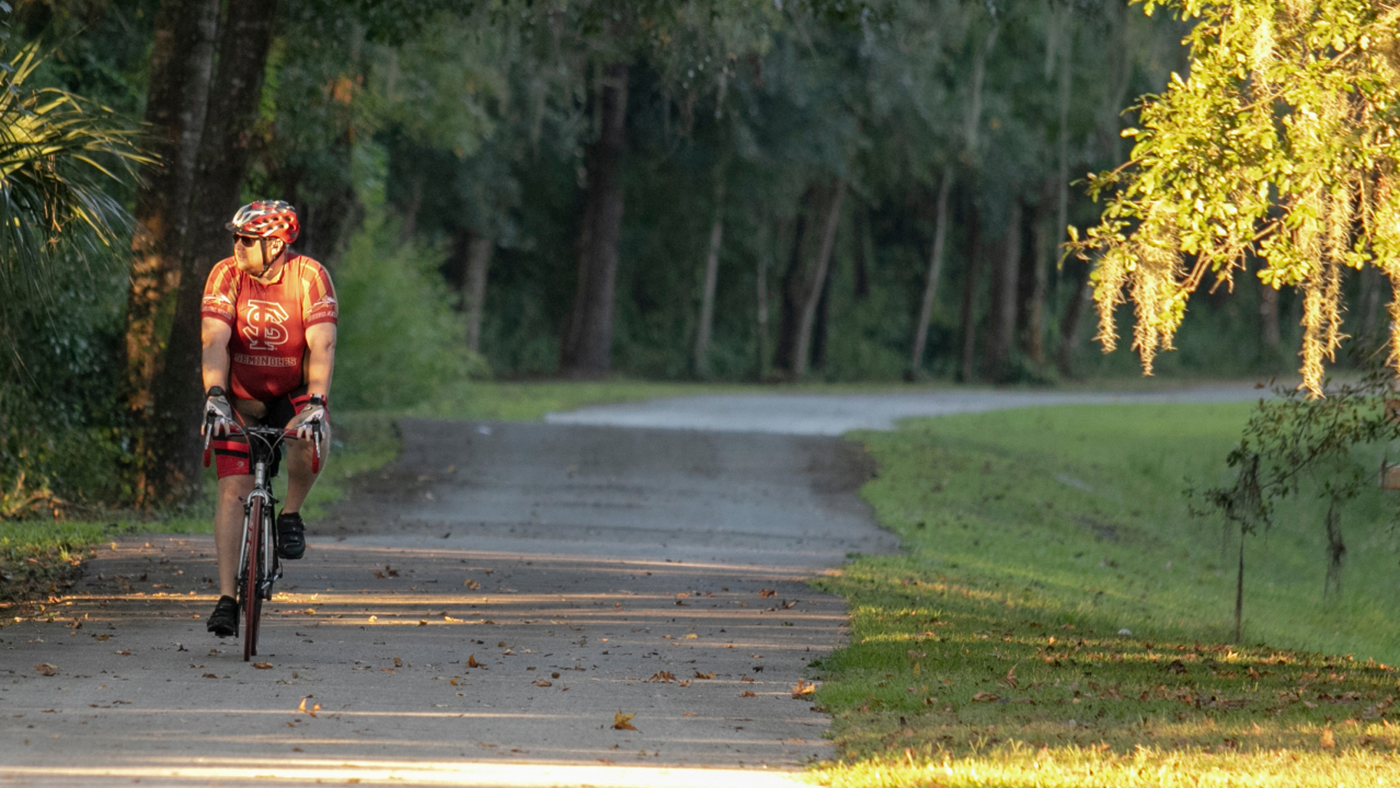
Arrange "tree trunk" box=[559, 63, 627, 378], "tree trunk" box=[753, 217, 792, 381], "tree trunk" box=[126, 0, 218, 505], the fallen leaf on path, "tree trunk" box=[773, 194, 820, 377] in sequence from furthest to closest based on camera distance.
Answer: "tree trunk" box=[773, 194, 820, 377]
"tree trunk" box=[753, 217, 792, 381]
"tree trunk" box=[559, 63, 627, 378]
"tree trunk" box=[126, 0, 218, 505]
the fallen leaf on path

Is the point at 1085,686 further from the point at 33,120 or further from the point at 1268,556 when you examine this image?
the point at 1268,556

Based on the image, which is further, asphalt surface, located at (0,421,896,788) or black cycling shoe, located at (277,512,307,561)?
black cycling shoe, located at (277,512,307,561)

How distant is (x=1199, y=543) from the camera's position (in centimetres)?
1894

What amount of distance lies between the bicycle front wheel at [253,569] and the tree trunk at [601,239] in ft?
93.5

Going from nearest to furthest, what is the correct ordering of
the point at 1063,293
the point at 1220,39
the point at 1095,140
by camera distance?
the point at 1220,39 < the point at 1095,140 < the point at 1063,293

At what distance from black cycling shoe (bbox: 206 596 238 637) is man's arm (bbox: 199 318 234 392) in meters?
0.97

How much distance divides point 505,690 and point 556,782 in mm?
1623

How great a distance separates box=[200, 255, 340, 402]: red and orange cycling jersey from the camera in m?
7.16

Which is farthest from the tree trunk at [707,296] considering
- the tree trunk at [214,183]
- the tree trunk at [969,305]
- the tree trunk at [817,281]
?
the tree trunk at [214,183]

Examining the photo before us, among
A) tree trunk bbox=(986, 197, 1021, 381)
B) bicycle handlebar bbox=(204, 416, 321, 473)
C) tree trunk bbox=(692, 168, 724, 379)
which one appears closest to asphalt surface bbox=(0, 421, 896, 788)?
bicycle handlebar bbox=(204, 416, 321, 473)

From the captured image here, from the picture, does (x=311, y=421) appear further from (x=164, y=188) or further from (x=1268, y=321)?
(x=1268, y=321)

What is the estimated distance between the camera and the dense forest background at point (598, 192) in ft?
42.8

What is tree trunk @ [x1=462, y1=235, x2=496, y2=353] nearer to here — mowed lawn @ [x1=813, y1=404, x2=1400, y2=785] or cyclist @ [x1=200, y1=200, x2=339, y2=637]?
mowed lawn @ [x1=813, y1=404, x2=1400, y2=785]

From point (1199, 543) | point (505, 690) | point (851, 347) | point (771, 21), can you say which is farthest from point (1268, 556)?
point (851, 347)
